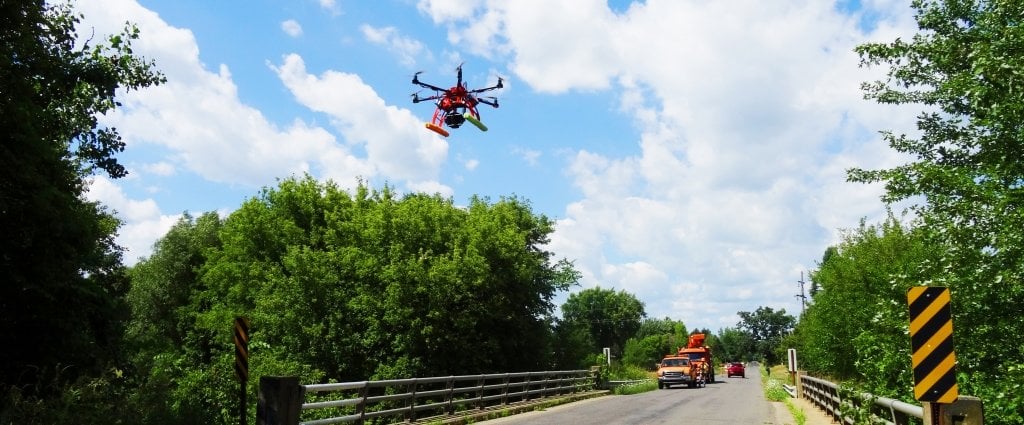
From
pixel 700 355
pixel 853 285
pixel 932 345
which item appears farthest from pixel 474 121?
pixel 700 355

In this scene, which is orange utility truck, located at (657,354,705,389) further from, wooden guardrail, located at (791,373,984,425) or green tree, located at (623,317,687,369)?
green tree, located at (623,317,687,369)

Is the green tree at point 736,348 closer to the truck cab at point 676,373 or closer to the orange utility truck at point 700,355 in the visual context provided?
the orange utility truck at point 700,355

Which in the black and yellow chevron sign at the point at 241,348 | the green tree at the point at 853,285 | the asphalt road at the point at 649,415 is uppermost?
the green tree at the point at 853,285

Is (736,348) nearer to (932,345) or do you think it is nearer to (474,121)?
(474,121)

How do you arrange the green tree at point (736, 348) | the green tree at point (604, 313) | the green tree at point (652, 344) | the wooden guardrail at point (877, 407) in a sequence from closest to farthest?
the wooden guardrail at point (877, 407) < the green tree at point (652, 344) < the green tree at point (604, 313) < the green tree at point (736, 348)

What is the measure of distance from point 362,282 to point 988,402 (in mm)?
27844

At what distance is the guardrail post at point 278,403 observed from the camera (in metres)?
7.04

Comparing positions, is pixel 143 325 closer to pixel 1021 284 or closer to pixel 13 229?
pixel 13 229

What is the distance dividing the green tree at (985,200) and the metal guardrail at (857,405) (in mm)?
894

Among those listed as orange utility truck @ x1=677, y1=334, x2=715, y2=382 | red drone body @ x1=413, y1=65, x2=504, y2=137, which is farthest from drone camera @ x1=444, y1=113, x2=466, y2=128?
orange utility truck @ x1=677, y1=334, x2=715, y2=382

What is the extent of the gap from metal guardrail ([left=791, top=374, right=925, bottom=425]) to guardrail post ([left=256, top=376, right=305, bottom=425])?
19.3 ft

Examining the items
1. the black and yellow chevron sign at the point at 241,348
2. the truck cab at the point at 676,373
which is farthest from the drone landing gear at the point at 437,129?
the truck cab at the point at 676,373

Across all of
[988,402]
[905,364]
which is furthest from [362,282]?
[988,402]

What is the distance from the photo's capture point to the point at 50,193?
11977 mm
